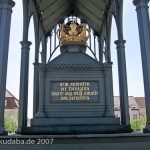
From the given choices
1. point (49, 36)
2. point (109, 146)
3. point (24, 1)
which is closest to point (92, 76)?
point (109, 146)

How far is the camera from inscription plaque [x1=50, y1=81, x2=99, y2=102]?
26.1 feet

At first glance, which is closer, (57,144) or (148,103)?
(57,144)

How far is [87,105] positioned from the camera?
7934mm

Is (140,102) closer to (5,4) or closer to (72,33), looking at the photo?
(72,33)

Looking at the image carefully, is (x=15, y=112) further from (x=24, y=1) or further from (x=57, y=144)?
(x=57, y=144)

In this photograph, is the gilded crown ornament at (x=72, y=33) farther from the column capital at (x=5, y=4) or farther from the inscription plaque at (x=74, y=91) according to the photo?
the column capital at (x=5, y=4)

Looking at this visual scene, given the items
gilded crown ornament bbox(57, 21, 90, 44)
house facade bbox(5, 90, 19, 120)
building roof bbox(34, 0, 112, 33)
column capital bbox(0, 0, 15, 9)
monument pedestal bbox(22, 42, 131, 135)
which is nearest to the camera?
column capital bbox(0, 0, 15, 9)

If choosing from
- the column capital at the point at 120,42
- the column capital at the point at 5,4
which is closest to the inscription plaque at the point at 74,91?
the column capital at the point at 5,4

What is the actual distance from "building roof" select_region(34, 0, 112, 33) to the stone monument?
7458 millimetres

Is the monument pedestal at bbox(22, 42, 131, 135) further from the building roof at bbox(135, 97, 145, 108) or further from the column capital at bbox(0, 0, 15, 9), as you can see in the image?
the building roof at bbox(135, 97, 145, 108)

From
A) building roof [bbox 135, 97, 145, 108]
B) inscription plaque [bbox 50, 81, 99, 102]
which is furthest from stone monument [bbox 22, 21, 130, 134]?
building roof [bbox 135, 97, 145, 108]

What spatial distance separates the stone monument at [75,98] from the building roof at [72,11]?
7458 millimetres

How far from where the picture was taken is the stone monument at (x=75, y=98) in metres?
7.29

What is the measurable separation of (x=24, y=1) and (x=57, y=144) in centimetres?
843
